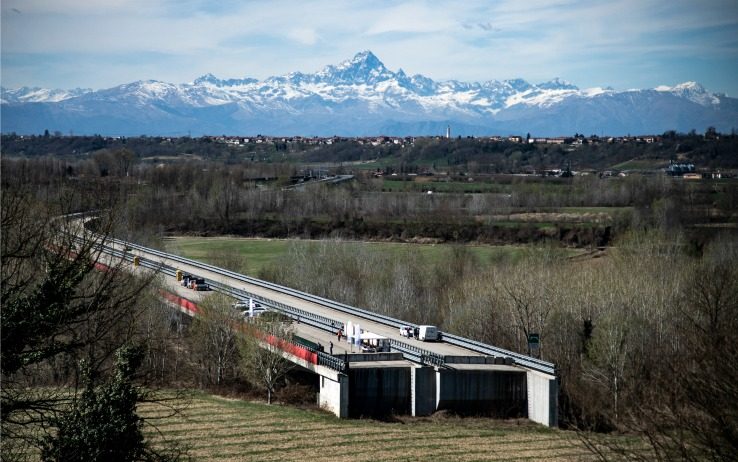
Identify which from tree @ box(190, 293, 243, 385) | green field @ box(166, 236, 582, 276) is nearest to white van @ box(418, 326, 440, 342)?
tree @ box(190, 293, 243, 385)

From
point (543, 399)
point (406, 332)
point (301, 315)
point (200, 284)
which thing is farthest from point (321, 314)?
point (543, 399)

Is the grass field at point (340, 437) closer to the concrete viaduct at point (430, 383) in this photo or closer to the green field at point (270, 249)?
the concrete viaduct at point (430, 383)

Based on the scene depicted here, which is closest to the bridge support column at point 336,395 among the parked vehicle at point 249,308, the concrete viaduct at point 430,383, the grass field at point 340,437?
the concrete viaduct at point 430,383

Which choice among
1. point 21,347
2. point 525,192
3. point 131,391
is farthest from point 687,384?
point 525,192

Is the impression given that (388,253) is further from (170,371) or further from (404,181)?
(404,181)

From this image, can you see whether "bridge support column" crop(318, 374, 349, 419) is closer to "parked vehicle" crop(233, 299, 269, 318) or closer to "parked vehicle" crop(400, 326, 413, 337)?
"parked vehicle" crop(400, 326, 413, 337)

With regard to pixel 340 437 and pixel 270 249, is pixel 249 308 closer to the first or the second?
pixel 340 437

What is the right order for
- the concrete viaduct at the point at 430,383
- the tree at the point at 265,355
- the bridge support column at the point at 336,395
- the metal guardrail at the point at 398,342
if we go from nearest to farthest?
1. the bridge support column at the point at 336,395
2. the concrete viaduct at the point at 430,383
3. the metal guardrail at the point at 398,342
4. the tree at the point at 265,355
